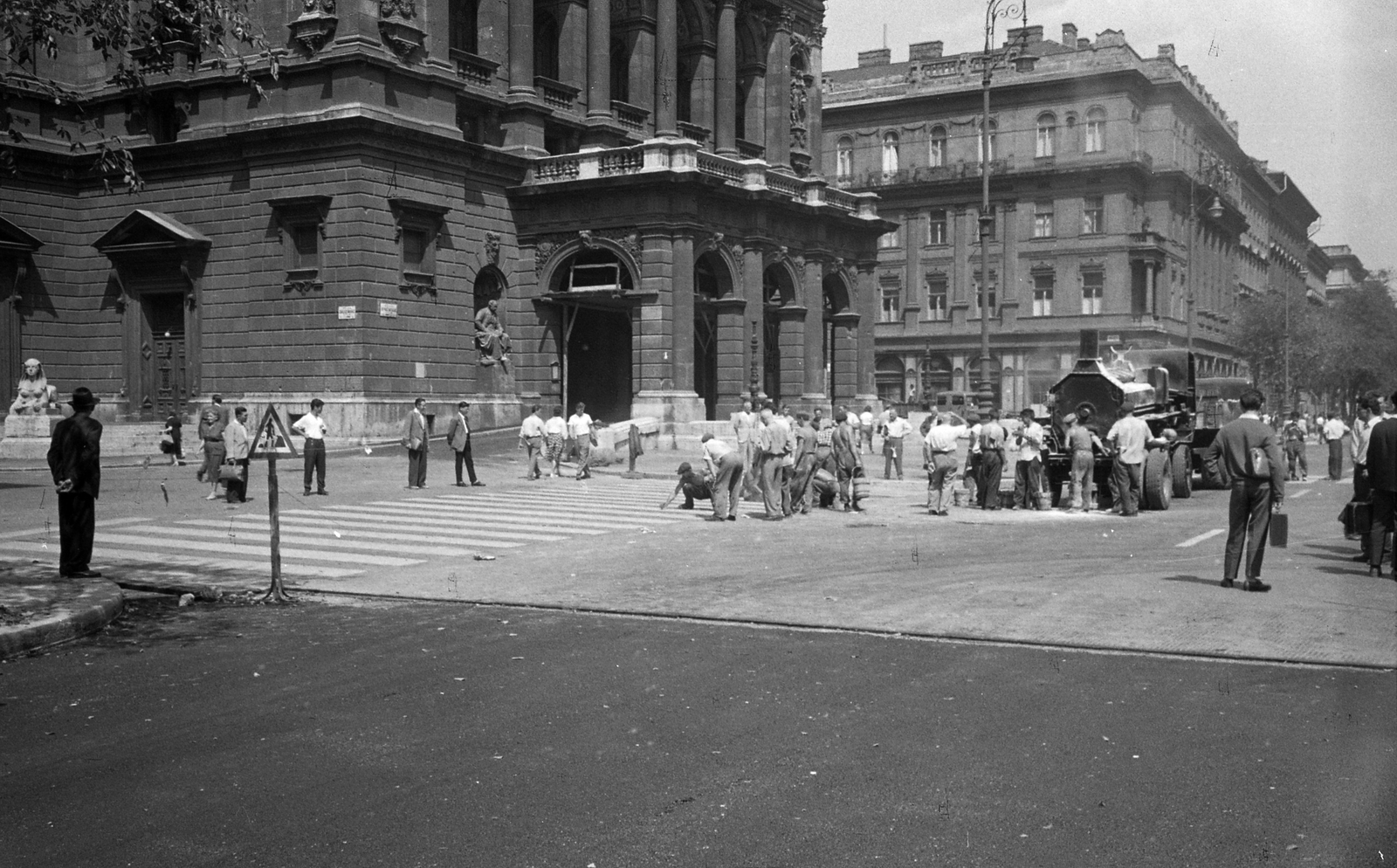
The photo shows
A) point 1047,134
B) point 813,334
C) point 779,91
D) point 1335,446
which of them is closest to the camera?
point 1335,446

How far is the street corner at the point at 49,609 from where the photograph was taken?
9.55m

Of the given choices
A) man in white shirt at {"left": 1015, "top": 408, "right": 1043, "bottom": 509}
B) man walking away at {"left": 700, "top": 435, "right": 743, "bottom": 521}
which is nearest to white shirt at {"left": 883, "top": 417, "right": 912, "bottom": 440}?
man in white shirt at {"left": 1015, "top": 408, "right": 1043, "bottom": 509}

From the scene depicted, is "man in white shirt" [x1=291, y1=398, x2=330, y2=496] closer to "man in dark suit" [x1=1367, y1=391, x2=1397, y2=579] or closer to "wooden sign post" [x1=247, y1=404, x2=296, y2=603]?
"wooden sign post" [x1=247, y1=404, x2=296, y2=603]

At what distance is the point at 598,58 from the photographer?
4203cm

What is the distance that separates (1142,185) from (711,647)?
6918cm

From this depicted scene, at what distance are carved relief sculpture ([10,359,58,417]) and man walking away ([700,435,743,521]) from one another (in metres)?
22.6

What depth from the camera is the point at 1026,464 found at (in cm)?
2219

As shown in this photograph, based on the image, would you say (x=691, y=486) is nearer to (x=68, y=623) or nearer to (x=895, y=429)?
(x=895, y=429)

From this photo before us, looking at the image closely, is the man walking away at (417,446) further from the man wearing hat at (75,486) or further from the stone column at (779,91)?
the stone column at (779,91)

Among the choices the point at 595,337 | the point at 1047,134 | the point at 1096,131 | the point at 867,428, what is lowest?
the point at 867,428

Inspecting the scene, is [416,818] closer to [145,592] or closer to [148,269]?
[145,592]

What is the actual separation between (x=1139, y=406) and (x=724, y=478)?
1043 cm

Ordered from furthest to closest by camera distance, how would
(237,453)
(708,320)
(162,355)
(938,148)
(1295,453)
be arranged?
(938,148)
(708,320)
(162,355)
(1295,453)
(237,453)

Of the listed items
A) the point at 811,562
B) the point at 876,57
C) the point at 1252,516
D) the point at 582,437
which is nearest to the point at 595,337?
the point at 582,437
